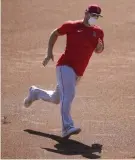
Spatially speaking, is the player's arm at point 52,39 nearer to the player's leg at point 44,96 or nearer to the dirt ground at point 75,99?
the player's leg at point 44,96

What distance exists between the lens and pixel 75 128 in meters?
7.91

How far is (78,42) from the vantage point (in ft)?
26.2

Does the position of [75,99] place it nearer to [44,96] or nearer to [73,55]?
[44,96]

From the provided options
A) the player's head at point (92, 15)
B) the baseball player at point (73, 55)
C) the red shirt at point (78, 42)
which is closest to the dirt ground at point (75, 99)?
the baseball player at point (73, 55)

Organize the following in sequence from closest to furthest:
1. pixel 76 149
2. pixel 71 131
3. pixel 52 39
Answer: pixel 76 149 → pixel 71 131 → pixel 52 39

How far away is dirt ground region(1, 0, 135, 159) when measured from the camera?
7.82m

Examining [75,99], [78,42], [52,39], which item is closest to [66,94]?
[78,42]

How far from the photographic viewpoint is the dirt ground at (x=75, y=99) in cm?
782

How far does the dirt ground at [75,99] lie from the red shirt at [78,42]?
1061mm

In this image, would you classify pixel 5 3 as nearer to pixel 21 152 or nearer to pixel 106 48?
pixel 106 48

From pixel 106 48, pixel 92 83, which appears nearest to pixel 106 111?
pixel 92 83

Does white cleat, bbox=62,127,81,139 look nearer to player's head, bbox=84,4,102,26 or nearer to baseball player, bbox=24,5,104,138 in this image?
baseball player, bbox=24,5,104,138

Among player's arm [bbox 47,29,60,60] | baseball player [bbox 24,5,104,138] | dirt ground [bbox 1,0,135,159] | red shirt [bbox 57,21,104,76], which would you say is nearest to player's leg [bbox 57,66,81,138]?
baseball player [bbox 24,5,104,138]

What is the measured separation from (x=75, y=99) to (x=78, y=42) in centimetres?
229
